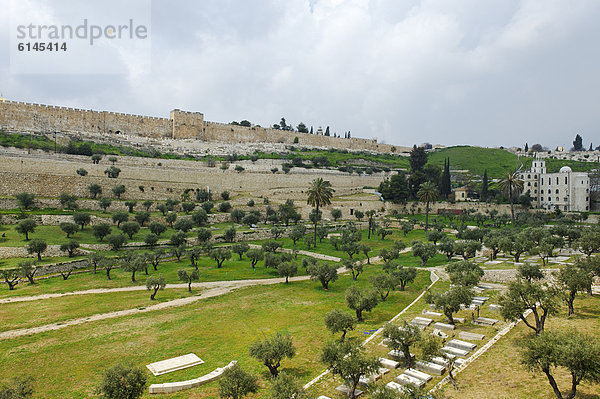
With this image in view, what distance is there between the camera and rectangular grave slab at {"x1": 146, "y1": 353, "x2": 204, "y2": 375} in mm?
12906

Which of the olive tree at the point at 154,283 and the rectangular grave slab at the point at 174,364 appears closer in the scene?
the rectangular grave slab at the point at 174,364

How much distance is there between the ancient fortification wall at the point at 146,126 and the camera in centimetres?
6350

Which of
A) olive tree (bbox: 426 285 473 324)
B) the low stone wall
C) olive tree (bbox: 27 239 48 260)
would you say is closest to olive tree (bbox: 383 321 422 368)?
olive tree (bbox: 426 285 473 324)

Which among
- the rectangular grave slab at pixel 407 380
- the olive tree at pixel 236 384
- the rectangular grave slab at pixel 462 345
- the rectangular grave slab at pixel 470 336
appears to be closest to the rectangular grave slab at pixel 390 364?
the rectangular grave slab at pixel 407 380

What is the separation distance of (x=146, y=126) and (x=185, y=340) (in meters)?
Answer: 73.5

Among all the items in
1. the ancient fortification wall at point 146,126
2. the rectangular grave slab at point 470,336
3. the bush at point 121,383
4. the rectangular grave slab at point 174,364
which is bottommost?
the rectangular grave slab at point 174,364

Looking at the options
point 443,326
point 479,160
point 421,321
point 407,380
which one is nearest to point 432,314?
point 421,321

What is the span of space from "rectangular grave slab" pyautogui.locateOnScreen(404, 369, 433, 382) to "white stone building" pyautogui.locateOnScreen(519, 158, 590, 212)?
61.6m

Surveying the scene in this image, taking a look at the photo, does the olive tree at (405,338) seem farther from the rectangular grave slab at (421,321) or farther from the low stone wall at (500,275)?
the low stone wall at (500,275)

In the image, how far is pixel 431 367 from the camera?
12.6 m

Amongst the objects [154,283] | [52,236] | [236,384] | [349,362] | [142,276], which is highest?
[52,236]

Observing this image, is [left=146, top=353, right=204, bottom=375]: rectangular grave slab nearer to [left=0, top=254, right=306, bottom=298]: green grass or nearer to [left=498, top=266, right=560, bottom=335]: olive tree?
[left=498, top=266, right=560, bottom=335]: olive tree

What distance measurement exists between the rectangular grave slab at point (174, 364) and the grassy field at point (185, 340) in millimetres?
335

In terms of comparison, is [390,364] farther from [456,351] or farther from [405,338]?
[456,351]
